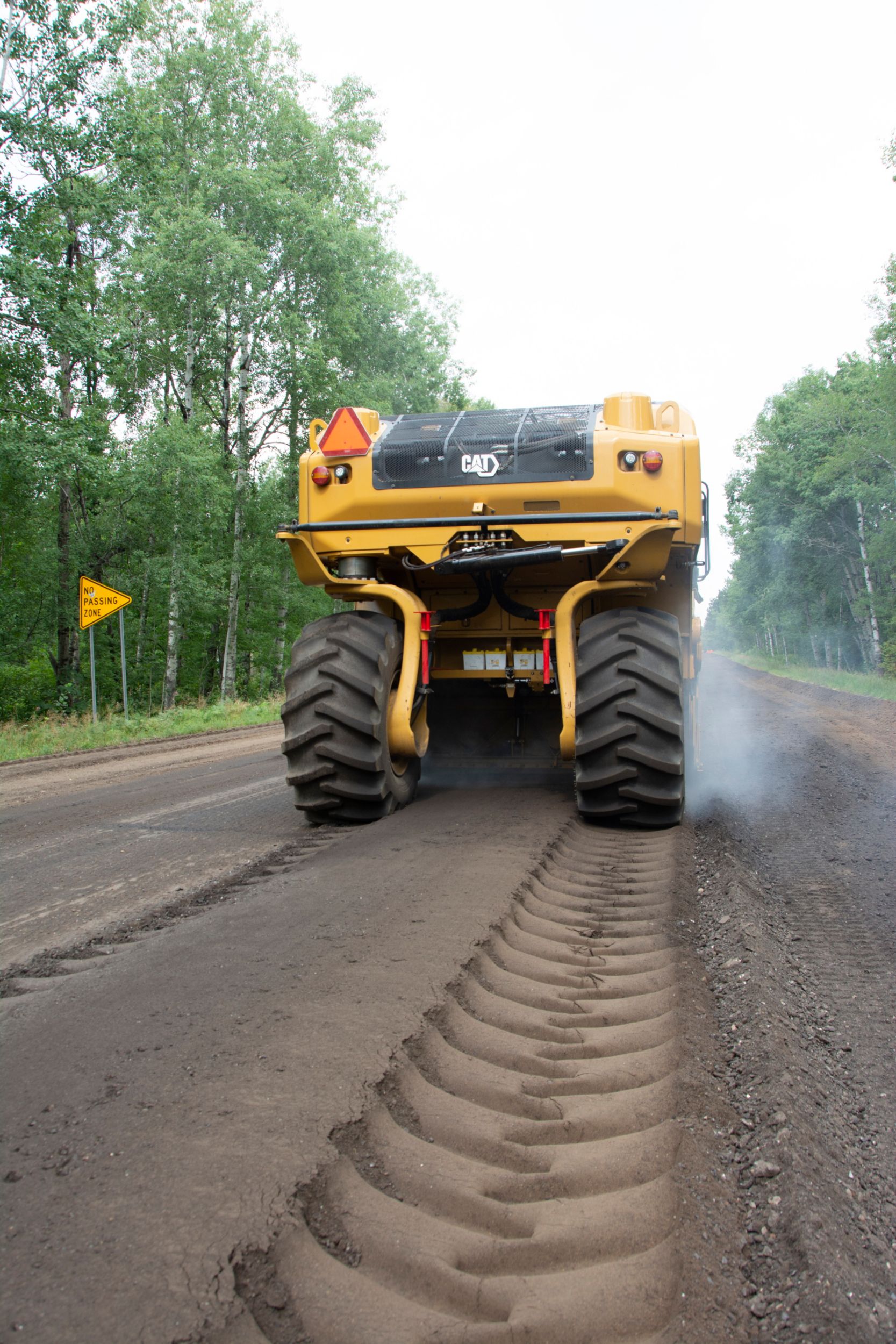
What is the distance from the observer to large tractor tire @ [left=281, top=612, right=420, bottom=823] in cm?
605

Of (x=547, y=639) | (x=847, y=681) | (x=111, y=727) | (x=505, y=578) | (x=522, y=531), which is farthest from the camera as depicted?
(x=847, y=681)

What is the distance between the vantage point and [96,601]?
15.9 meters

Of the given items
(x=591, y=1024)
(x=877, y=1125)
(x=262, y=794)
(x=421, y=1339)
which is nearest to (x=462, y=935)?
(x=591, y=1024)

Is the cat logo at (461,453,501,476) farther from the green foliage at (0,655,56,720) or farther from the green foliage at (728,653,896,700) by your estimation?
the green foliage at (728,653,896,700)

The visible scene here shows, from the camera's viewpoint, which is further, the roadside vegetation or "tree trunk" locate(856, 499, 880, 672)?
"tree trunk" locate(856, 499, 880, 672)

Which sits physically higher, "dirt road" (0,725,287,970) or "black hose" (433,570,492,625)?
"black hose" (433,570,492,625)

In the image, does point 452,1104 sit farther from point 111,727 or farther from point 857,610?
point 857,610

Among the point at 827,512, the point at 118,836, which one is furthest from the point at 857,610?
the point at 118,836

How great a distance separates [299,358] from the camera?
25.5m

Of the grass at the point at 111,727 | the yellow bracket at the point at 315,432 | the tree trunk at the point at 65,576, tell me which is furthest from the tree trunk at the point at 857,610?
the yellow bracket at the point at 315,432

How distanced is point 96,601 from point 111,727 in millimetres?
2196

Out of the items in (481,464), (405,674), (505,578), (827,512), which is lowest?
(405,674)

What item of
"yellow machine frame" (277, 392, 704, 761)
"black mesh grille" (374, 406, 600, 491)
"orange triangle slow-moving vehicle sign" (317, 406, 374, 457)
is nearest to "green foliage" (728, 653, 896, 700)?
"yellow machine frame" (277, 392, 704, 761)

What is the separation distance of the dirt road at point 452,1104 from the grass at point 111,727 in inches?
354
